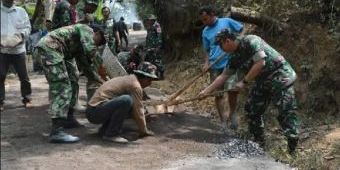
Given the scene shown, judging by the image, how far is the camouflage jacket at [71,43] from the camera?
562cm

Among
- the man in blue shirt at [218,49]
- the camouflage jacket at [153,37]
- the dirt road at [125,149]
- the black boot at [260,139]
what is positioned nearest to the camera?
the dirt road at [125,149]

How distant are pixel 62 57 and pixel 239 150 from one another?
232cm

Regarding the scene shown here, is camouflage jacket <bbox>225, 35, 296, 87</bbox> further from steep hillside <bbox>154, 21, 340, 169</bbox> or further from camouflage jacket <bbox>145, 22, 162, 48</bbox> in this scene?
→ camouflage jacket <bbox>145, 22, 162, 48</bbox>

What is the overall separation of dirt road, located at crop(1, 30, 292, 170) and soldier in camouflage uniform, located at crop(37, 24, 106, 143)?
1.06 ft

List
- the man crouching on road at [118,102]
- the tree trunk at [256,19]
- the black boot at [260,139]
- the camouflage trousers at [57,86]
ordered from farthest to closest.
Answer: the tree trunk at [256,19]
the black boot at [260,139]
the man crouching on road at [118,102]
the camouflage trousers at [57,86]

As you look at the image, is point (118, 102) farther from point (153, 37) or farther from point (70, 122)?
point (153, 37)

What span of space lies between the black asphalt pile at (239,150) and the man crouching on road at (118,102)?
1024 mm

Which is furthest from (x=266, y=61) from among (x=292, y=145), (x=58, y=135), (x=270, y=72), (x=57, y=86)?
(x=58, y=135)

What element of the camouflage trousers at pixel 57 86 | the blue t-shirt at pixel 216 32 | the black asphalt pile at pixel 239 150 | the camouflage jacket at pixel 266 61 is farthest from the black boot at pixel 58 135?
the blue t-shirt at pixel 216 32

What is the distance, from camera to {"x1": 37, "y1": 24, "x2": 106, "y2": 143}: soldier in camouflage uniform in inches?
216

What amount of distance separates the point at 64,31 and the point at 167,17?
6.55 m

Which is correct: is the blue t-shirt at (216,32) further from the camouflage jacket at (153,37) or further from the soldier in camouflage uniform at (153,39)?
the camouflage jacket at (153,37)

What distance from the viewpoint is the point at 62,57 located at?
18.7ft

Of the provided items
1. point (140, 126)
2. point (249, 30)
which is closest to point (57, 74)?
point (140, 126)
